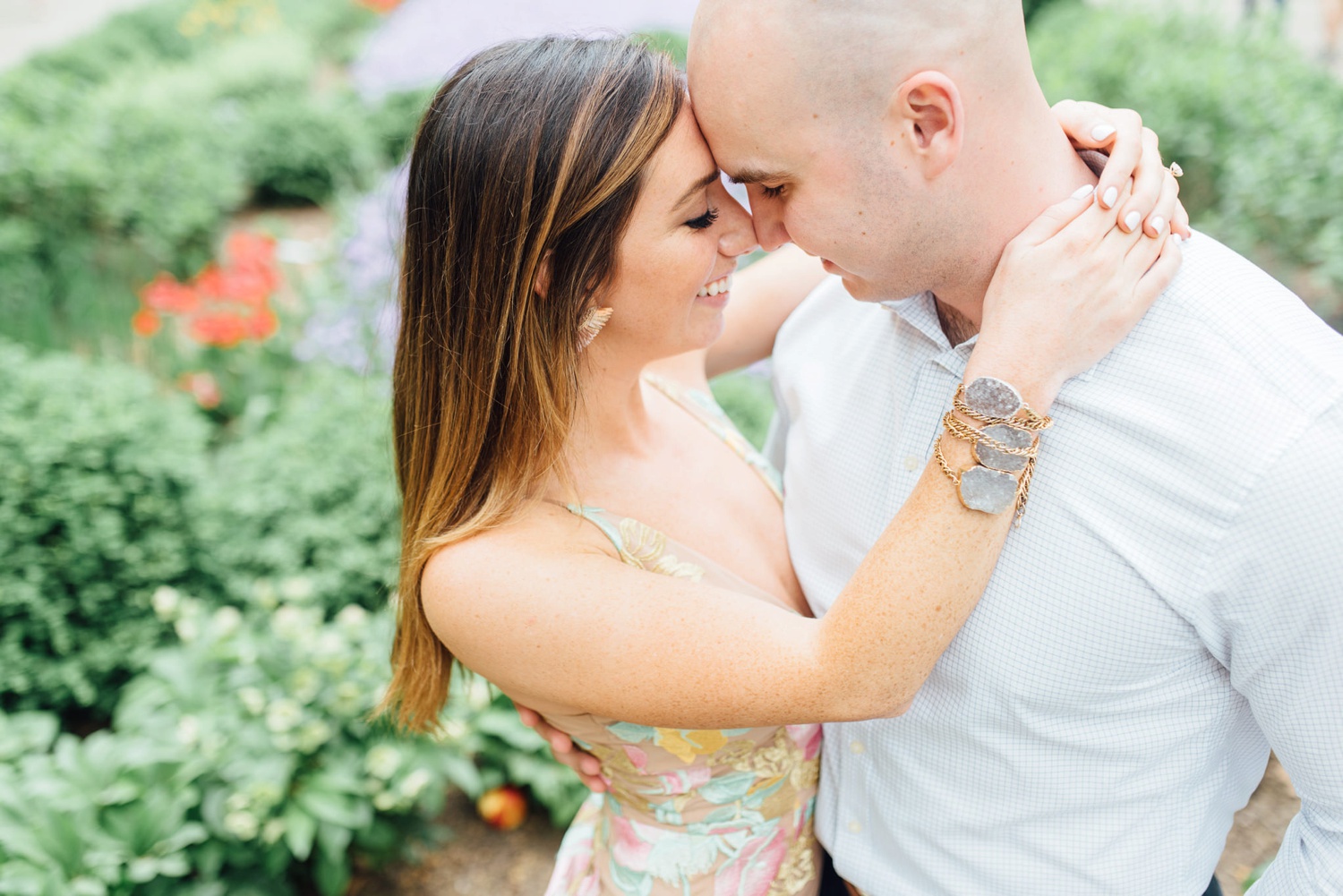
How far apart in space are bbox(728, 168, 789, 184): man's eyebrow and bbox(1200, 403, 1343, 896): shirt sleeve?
2.88ft

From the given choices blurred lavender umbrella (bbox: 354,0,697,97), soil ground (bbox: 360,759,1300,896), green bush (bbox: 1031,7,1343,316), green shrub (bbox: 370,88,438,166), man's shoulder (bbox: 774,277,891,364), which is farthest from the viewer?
green shrub (bbox: 370,88,438,166)

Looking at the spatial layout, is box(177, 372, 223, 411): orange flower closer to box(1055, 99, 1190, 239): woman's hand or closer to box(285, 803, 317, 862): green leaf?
box(285, 803, 317, 862): green leaf

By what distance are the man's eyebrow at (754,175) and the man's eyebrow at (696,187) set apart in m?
0.04

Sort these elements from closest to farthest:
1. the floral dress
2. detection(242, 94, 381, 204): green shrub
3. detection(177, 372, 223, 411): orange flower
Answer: the floral dress
detection(177, 372, 223, 411): orange flower
detection(242, 94, 381, 204): green shrub

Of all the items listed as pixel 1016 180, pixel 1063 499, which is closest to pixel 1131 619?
pixel 1063 499

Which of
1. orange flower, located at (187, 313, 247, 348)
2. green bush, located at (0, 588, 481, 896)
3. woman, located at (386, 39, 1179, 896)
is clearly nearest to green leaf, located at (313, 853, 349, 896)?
green bush, located at (0, 588, 481, 896)

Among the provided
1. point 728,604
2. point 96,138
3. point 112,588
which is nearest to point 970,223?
point 728,604

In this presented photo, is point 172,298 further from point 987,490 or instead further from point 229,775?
point 987,490

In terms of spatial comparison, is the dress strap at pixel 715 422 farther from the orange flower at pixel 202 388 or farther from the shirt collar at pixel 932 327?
the orange flower at pixel 202 388

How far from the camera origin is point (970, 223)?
168cm

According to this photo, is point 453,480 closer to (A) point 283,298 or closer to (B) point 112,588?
(B) point 112,588

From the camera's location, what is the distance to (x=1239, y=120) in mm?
4895

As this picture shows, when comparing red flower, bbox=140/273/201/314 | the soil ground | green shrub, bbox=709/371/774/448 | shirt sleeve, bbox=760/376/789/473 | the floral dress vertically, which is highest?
shirt sleeve, bbox=760/376/789/473

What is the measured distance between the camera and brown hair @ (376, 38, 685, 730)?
175cm
